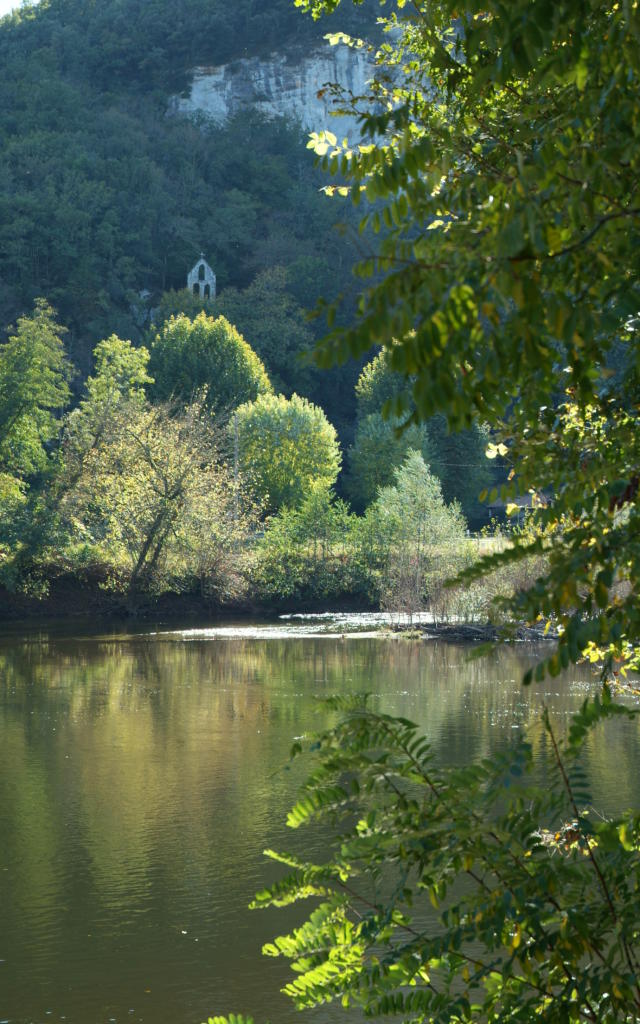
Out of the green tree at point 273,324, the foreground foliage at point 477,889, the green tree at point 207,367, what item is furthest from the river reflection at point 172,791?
the green tree at point 273,324

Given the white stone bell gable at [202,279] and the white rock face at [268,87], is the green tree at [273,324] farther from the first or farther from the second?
the white rock face at [268,87]

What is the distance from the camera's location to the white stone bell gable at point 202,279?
74.3 m

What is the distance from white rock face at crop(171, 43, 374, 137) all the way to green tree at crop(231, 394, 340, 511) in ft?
167

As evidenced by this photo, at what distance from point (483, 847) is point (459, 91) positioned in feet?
8.65

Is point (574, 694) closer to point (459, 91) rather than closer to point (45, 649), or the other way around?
point (45, 649)

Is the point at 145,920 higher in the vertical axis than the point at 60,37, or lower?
lower

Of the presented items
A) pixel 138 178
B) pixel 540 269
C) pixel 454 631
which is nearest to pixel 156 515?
pixel 454 631

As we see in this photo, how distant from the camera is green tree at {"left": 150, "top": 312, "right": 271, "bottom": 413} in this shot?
56750 millimetres

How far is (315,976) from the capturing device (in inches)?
146

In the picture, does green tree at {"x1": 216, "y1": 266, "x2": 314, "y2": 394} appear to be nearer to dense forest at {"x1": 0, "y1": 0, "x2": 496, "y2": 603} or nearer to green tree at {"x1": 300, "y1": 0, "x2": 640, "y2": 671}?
dense forest at {"x1": 0, "y1": 0, "x2": 496, "y2": 603}

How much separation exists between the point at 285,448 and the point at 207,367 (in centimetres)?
988

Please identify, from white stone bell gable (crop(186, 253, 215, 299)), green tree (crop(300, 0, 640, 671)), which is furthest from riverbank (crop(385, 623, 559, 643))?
white stone bell gable (crop(186, 253, 215, 299))

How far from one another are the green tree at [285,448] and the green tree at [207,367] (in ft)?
18.3

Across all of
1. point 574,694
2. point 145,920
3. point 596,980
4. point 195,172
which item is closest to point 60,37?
point 195,172
